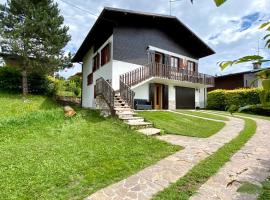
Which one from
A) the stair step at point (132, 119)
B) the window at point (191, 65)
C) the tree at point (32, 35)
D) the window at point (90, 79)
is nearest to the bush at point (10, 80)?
the tree at point (32, 35)

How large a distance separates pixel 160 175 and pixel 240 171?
174cm

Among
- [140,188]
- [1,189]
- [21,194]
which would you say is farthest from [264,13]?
[1,189]

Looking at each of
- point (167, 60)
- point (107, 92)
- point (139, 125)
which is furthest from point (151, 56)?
point (139, 125)

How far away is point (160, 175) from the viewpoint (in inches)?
212

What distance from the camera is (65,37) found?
20.9 meters

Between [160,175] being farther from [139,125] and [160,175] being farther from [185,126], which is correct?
[185,126]

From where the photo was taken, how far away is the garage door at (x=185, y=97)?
19844mm

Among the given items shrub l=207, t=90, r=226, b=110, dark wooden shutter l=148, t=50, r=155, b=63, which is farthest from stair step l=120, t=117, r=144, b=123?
shrub l=207, t=90, r=226, b=110

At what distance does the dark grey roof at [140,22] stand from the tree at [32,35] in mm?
2403

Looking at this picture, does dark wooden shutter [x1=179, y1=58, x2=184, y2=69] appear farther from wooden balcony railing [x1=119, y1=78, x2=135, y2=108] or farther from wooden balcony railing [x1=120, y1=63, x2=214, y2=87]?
wooden balcony railing [x1=119, y1=78, x2=135, y2=108]

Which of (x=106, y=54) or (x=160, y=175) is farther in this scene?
(x=106, y=54)

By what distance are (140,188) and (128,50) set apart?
40.9 feet

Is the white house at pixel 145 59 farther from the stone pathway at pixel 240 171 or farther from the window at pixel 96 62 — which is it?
the stone pathway at pixel 240 171

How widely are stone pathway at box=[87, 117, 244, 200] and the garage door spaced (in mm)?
11547
